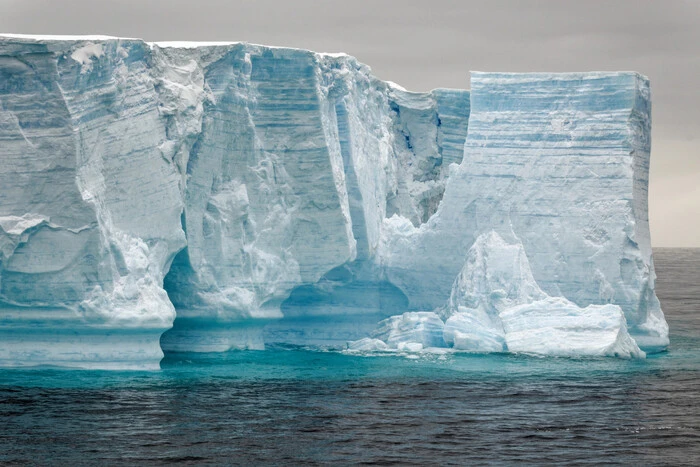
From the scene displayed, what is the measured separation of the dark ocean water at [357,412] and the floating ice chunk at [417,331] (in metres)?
1.00

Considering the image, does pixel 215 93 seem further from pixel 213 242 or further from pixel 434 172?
pixel 434 172

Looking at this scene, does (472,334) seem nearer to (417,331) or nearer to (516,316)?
(516,316)

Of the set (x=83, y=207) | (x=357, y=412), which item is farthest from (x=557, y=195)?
(x=83, y=207)

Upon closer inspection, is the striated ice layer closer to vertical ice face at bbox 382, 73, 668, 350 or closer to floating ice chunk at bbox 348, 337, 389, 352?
floating ice chunk at bbox 348, 337, 389, 352

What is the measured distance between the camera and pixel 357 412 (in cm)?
2150

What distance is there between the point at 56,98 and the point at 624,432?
10135 mm

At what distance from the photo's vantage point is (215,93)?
2530 centimetres

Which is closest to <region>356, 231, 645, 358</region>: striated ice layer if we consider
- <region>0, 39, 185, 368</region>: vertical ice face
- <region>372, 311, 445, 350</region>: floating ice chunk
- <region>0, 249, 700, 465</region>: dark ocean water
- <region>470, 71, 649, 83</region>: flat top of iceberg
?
<region>372, 311, 445, 350</region>: floating ice chunk

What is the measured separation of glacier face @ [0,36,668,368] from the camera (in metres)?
23.0

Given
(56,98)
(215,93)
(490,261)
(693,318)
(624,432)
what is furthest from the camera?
(693,318)

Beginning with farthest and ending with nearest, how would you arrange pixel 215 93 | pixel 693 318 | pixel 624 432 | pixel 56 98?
pixel 693 318 < pixel 215 93 < pixel 56 98 < pixel 624 432

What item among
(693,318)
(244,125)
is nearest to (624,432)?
(244,125)

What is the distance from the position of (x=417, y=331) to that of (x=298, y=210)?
3.24 m

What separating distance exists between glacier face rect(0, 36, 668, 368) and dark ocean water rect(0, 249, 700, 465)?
954mm
